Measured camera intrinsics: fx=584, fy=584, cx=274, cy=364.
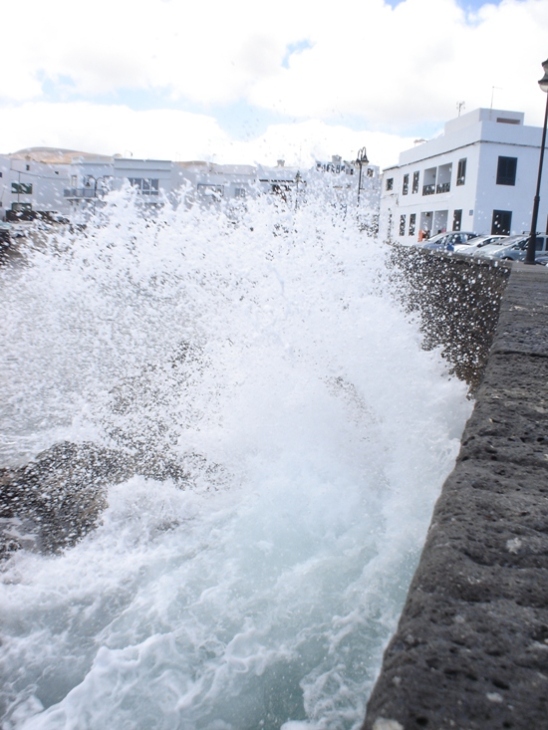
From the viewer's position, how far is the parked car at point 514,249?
53.2 ft

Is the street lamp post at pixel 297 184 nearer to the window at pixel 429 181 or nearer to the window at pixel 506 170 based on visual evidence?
the window at pixel 506 170

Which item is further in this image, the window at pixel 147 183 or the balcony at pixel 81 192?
the balcony at pixel 81 192

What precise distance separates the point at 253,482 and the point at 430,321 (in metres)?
3.09

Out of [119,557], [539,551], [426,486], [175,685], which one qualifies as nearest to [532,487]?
[539,551]

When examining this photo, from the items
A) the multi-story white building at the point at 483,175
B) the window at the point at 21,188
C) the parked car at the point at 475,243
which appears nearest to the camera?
the parked car at the point at 475,243

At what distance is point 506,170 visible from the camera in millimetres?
26641

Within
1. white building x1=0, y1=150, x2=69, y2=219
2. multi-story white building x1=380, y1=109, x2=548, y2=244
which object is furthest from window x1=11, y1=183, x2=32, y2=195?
multi-story white building x1=380, y1=109, x2=548, y2=244

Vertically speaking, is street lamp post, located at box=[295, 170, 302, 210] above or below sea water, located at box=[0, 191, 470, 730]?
above

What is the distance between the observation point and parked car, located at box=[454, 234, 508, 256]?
18242 millimetres

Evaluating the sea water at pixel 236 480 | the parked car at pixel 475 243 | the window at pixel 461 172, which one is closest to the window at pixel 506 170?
the window at pixel 461 172

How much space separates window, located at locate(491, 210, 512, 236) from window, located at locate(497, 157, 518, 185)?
1.34 metres

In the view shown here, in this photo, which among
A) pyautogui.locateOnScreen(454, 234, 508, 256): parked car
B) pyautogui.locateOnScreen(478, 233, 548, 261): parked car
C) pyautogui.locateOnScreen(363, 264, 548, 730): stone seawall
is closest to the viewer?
pyautogui.locateOnScreen(363, 264, 548, 730): stone seawall

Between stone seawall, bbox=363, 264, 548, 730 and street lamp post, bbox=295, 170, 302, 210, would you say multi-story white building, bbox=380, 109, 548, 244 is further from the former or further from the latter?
stone seawall, bbox=363, 264, 548, 730

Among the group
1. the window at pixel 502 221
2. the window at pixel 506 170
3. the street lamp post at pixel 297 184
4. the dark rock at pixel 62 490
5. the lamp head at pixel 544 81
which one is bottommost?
the dark rock at pixel 62 490
